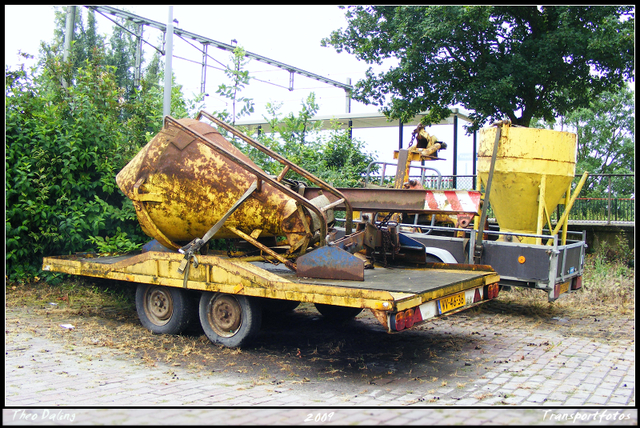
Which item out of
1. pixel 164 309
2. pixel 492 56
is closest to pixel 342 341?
pixel 164 309

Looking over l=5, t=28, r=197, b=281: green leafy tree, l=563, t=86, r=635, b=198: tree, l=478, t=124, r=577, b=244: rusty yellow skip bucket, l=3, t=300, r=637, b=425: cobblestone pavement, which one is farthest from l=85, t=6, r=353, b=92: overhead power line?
l=563, t=86, r=635, b=198: tree

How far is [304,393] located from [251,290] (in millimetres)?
1282

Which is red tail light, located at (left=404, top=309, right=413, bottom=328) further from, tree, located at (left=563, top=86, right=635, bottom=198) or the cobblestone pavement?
tree, located at (left=563, top=86, right=635, bottom=198)

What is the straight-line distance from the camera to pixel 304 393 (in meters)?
4.34

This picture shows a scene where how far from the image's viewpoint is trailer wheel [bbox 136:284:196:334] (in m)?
6.16

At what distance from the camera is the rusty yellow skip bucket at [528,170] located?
8328mm

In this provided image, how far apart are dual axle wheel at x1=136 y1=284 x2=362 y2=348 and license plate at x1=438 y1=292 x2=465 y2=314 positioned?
1.80m

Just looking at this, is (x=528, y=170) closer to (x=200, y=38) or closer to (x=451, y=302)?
(x=451, y=302)

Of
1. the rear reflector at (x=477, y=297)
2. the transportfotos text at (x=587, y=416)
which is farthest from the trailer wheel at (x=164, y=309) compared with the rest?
the transportfotos text at (x=587, y=416)

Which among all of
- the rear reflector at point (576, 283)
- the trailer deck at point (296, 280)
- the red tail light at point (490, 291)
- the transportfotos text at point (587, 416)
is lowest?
the transportfotos text at point (587, 416)

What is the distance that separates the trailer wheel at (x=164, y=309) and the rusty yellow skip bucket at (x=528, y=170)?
17.1ft

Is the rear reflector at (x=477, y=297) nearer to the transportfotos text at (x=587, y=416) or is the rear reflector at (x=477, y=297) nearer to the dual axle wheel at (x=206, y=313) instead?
the dual axle wheel at (x=206, y=313)

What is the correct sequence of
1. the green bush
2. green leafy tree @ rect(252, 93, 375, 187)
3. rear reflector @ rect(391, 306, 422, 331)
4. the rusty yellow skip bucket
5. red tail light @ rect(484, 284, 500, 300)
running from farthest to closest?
green leafy tree @ rect(252, 93, 375, 187), the rusty yellow skip bucket, the green bush, red tail light @ rect(484, 284, 500, 300), rear reflector @ rect(391, 306, 422, 331)

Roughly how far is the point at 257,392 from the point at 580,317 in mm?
5706
